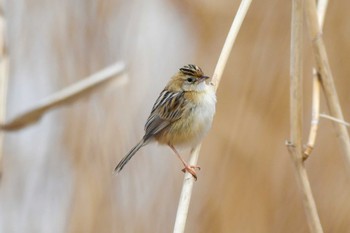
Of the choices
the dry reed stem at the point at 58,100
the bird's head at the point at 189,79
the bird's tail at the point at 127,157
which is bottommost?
the bird's tail at the point at 127,157

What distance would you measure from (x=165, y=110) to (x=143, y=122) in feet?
0.53

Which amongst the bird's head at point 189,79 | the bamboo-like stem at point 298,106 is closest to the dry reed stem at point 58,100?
the bird's head at point 189,79

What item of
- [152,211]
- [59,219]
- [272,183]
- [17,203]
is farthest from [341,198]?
[17,203]

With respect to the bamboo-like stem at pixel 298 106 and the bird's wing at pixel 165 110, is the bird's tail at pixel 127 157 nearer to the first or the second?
the bird's wing at pixel 165 110

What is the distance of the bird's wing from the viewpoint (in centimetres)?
233

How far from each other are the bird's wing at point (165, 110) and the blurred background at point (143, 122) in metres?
0.12

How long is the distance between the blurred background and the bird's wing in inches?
4.9

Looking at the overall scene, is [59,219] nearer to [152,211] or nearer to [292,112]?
[152,211]

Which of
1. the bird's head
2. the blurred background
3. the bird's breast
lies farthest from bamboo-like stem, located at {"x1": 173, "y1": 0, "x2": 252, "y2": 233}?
the blurred background

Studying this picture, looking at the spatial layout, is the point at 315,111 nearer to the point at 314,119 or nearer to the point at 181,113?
the point at 314,119

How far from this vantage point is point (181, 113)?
2.37 metres

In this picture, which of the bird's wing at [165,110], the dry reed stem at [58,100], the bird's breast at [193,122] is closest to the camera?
the dry reed stem at [58,100]

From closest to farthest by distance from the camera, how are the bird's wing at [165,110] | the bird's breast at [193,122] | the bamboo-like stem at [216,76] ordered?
the bamboo-like stem at [216,76]
the bird's breast at [193,122]
the bird's wing at [165,110]

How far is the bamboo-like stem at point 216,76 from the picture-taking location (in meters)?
1.62
